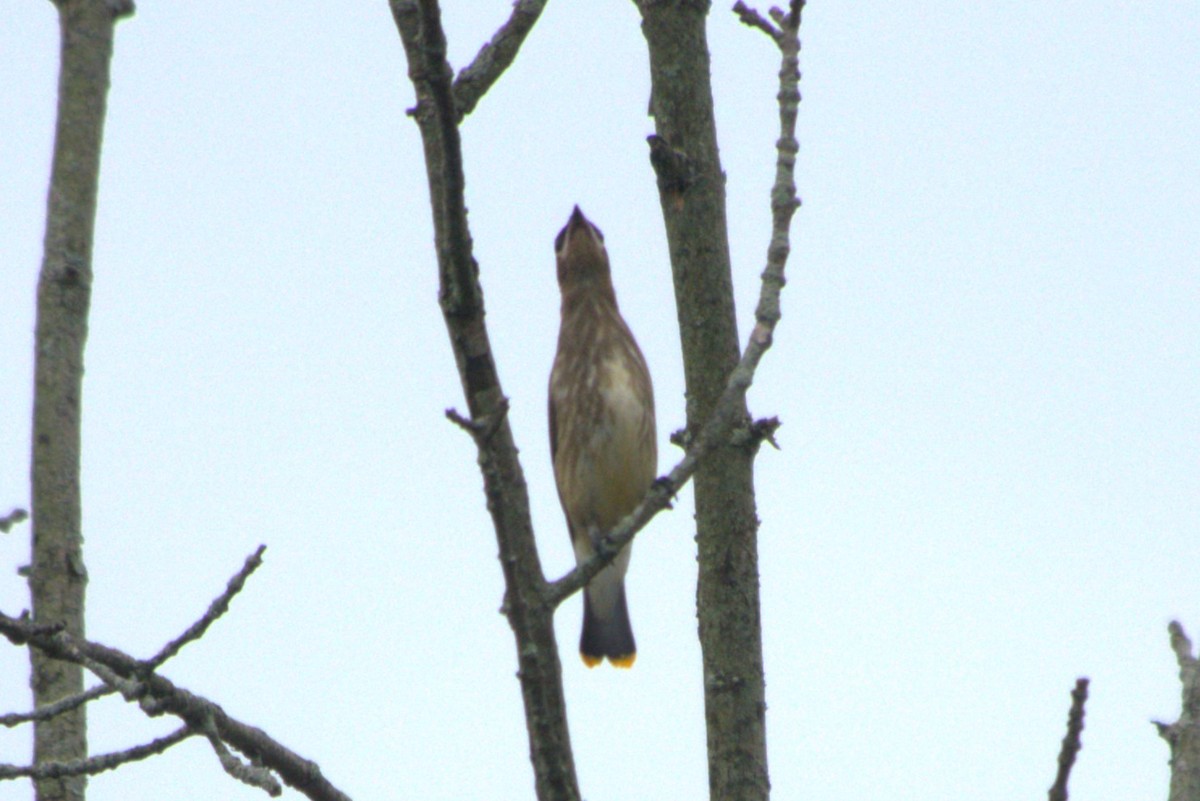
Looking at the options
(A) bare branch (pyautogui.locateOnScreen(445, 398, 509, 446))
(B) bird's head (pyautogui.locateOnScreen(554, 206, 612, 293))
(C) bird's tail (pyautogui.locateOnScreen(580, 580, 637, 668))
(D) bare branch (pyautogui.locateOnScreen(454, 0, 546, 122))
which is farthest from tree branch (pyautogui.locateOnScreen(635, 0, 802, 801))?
(C) bird's tail (pyautogui.locateOnScreen(580, 580, 637, 668))

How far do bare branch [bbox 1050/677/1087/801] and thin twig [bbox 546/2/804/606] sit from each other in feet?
2.51

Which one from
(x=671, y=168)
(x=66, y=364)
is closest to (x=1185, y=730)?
(x=671, y=168)

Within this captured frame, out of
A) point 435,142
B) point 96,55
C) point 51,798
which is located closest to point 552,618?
point 435,142

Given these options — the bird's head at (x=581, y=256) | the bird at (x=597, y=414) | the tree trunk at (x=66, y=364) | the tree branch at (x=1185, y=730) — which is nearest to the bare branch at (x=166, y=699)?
the tree trunk at (x=66, y=364)

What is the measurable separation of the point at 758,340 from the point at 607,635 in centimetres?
435

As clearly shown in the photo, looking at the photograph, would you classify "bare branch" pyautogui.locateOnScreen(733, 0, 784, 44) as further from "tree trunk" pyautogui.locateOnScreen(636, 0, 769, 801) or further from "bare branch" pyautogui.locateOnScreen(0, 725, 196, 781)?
"bare branch" pyautogui.locateOnScreen(0, 725, 196, 781)

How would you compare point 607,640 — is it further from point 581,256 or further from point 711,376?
point 711,376

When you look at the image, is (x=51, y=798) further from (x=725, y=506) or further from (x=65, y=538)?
(x=725, y=506)

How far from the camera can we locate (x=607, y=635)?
24.4ft

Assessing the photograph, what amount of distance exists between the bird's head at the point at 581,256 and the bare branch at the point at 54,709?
4.41 metres

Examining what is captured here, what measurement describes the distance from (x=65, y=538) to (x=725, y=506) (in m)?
1.60

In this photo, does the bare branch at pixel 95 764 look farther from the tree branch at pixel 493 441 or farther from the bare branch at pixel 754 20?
the bare branch at pixel 754 20

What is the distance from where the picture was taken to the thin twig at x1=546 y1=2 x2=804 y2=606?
2.99 meters

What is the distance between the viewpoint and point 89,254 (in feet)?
11.7
